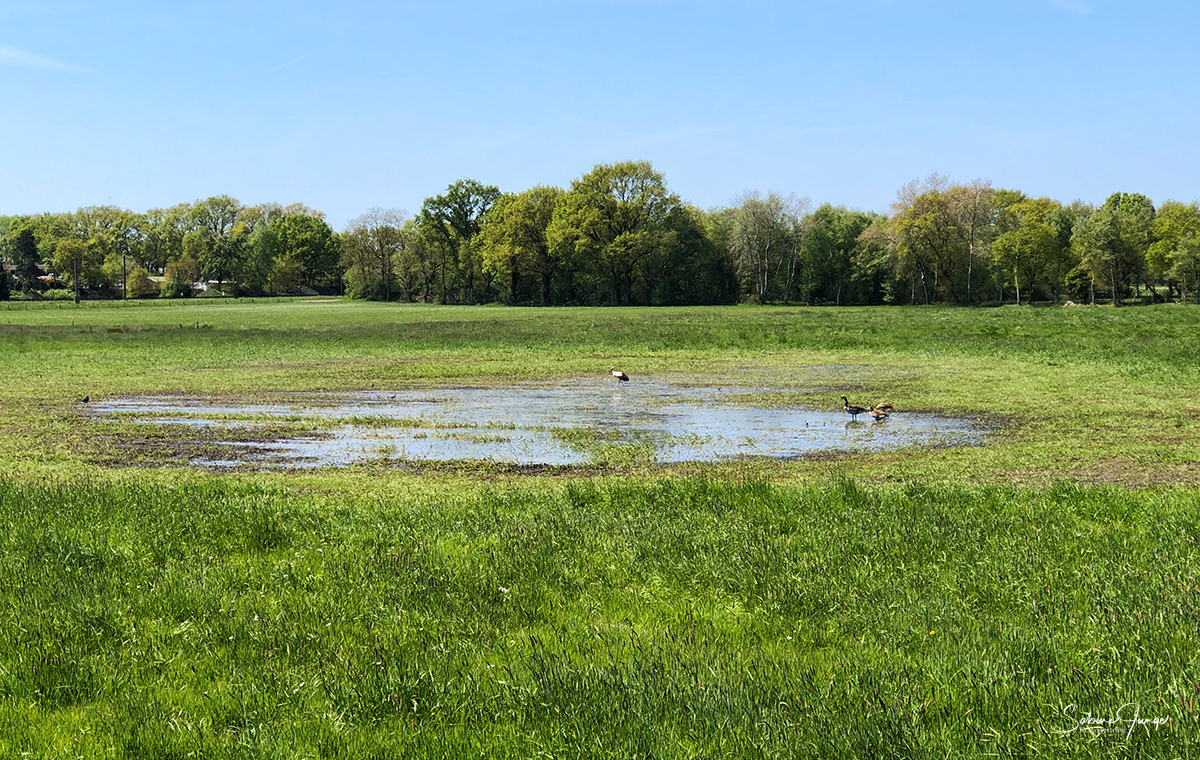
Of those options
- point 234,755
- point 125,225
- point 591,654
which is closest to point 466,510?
point 591,654

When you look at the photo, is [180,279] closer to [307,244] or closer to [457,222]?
[307,244]

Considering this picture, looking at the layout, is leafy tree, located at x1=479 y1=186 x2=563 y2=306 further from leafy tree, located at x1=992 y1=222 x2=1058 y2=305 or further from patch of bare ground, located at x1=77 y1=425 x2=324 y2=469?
patch of bare ground, located at x1=77 y1=425 x2=324 y2=469

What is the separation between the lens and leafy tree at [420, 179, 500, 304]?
452ft

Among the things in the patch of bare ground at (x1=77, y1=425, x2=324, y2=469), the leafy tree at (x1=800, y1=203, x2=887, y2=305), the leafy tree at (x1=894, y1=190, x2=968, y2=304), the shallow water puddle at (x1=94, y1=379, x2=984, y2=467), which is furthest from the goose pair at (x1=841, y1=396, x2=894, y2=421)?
the leafy tree at (x1=800, y1=203, x2=887, y2=305)

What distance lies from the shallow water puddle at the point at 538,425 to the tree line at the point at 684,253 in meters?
87.3

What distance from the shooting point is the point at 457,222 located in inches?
5502

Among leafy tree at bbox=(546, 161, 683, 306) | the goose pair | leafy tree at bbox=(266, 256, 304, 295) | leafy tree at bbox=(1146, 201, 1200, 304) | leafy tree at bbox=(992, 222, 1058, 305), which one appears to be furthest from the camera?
leafy tree at bbox=(266, 256, 304, 295)

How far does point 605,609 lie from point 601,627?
0.49 metres

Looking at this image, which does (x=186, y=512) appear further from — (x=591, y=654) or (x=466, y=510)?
(x=591, y=654)

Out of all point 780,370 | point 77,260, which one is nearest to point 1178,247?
point 780,370

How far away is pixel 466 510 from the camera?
10.5 metres

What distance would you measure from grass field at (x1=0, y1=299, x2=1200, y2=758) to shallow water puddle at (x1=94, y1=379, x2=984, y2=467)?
1.77 m

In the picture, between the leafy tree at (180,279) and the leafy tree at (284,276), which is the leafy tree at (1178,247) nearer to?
the leafy tree at (284,276)

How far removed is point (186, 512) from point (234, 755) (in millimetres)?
6028
